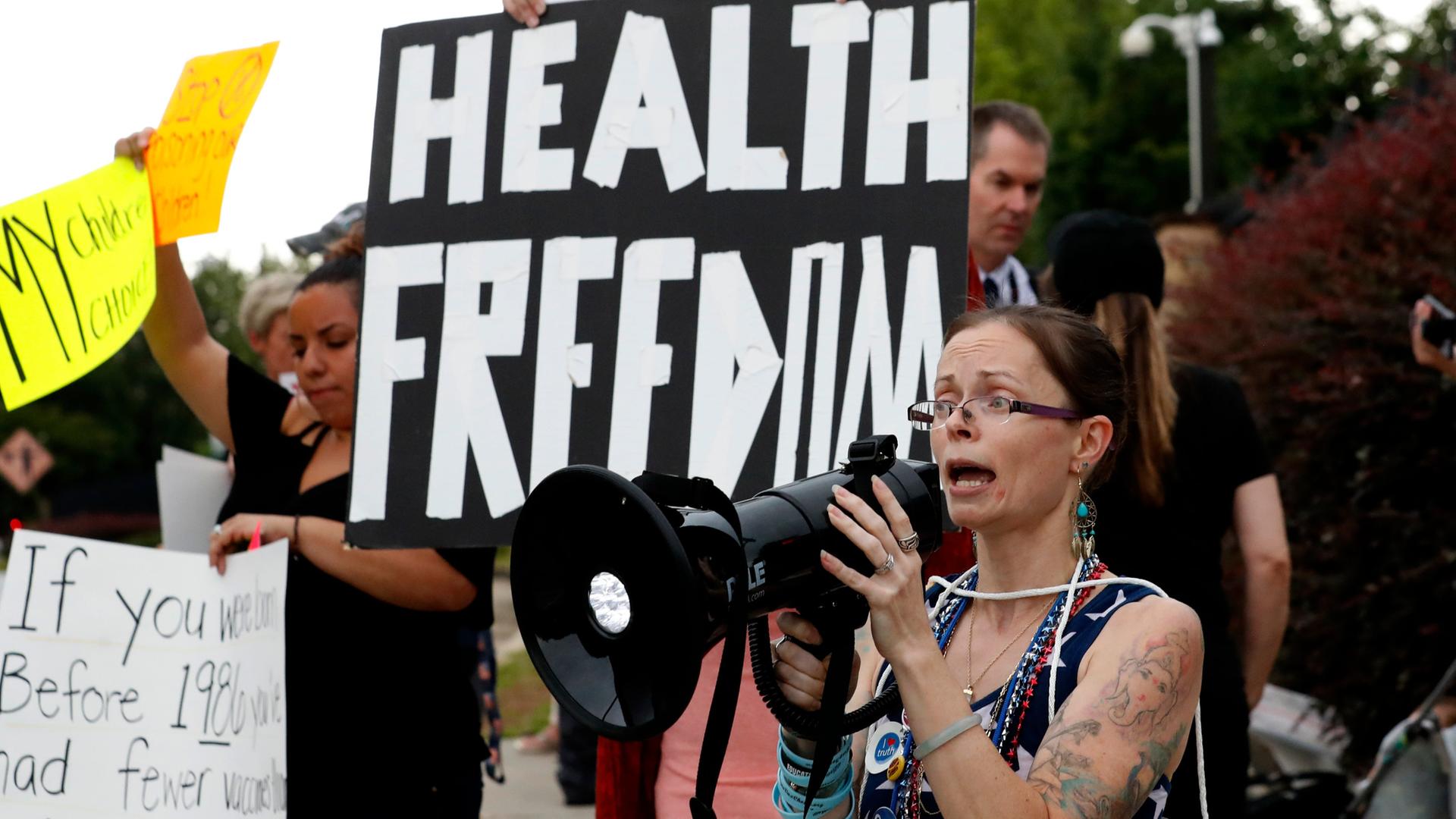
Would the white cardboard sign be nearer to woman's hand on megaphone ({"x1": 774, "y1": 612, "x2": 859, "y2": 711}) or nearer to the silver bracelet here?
woman's hand on megaphone ({"x1": 774, "y1": 612, "x2": 859, "y2": 711})

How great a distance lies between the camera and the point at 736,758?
2676mm

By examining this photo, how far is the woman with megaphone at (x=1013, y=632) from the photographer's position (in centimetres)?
175

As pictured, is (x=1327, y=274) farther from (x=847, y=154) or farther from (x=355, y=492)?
(x=355, y=492)

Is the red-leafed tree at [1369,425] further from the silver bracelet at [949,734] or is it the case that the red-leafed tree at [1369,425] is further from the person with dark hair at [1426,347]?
the silver bracelet at [949,734]

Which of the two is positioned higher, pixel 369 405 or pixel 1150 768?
pixel 369 405

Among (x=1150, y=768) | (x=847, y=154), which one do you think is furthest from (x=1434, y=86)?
(x=1150, y=768)

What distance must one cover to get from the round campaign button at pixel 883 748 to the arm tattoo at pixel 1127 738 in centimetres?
24

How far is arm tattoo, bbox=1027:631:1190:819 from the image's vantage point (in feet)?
5.73

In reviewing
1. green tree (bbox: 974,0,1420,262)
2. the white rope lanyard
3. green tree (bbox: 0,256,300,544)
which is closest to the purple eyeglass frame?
the white rope lanyard

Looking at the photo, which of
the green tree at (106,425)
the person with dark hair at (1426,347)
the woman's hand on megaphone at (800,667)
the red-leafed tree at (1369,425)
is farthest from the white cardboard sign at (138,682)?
the green tree at (106,425)

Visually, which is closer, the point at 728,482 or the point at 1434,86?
the point at 728,482

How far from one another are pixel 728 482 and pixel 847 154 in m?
0.63

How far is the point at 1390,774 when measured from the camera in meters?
4.33

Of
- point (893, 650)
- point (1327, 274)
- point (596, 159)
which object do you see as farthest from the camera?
point (1327, 274)
